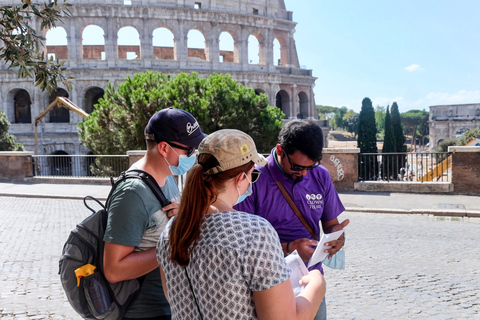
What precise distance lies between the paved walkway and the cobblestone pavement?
0.03 ft

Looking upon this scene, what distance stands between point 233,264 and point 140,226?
0.78 m

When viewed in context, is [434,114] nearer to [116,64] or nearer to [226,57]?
[226,57]

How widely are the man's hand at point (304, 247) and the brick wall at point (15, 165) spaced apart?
60.8ft

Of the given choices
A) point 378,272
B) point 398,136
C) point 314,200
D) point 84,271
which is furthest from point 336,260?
point 398,136

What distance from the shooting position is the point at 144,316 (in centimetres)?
236

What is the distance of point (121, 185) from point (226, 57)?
5040 cm

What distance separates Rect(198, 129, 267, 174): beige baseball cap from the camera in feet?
6.06

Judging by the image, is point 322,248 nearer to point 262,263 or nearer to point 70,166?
point 262,263

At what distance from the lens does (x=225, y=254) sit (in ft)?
5.39

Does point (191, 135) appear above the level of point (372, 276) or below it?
above

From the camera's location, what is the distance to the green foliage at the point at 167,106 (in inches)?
842

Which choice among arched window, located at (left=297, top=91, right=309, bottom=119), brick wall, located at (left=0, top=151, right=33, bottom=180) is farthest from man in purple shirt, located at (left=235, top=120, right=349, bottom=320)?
arched window, located at (left=297, top=91, right=309, bottom=119)

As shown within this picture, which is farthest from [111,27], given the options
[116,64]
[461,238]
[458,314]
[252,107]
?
[458,314]

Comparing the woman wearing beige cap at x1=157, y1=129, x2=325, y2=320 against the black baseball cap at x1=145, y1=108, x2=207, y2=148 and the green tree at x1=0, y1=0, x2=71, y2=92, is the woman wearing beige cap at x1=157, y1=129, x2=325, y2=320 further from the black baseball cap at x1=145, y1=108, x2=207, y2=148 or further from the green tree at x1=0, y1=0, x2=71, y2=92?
the green tree at x1=0, y1=0, x2=71, y2=92
